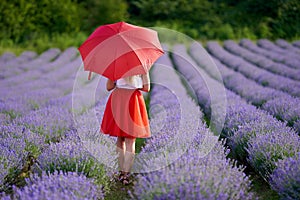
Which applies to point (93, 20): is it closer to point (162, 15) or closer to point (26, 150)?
point (162, 15)

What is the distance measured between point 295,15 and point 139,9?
9.39 m

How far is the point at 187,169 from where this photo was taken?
2.46m

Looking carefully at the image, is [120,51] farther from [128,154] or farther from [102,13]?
[102,13]

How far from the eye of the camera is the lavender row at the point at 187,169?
2326mm

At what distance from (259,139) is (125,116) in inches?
46.3

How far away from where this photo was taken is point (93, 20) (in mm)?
20609

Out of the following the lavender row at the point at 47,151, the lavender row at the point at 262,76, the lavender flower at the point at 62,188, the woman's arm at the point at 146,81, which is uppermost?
the woman's arm at the point at 146,81

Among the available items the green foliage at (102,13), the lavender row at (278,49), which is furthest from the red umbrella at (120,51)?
the green foliage at (102,13)

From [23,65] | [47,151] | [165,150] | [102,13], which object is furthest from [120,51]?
[102,13]

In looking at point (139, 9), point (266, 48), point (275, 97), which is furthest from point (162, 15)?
point (275, 97)

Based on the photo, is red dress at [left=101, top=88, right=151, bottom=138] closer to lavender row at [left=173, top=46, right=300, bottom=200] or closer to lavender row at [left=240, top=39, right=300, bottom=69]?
lavender row at [left=173, top=46, right=300, bottom=200]

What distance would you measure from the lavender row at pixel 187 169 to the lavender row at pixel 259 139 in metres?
0.23

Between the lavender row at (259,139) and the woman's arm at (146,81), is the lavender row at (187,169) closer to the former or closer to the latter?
the lavender row at (259,139)

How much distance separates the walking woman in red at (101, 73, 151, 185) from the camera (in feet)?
11.0
